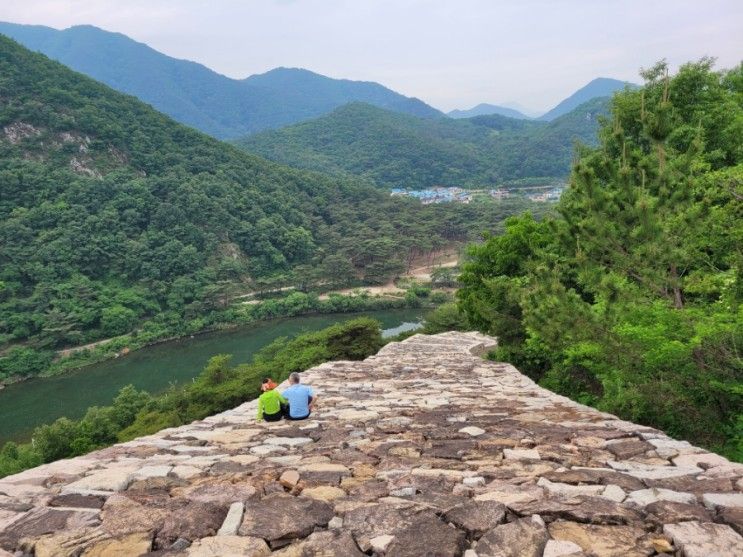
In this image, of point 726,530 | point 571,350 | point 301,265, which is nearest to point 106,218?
point 301,265

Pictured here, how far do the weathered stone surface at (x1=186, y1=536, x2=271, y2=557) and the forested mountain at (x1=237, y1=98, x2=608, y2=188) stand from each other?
11466 cm

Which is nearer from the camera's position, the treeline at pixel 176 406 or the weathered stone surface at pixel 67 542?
the weathered stone surface at pixel 67 542

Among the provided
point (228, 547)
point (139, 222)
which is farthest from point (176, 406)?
point (139, 222)

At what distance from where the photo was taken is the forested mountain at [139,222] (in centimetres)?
4041

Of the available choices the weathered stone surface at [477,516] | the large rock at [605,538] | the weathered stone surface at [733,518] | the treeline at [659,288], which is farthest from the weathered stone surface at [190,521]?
the treeline at [659,288]

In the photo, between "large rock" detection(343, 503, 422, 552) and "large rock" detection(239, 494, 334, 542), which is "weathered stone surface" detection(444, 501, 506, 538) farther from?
"large rock" detection(239, 494, 334, 542)

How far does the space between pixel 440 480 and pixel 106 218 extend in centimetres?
5398

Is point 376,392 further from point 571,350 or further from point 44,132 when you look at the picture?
point 44,132

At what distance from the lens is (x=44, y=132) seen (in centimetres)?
5469

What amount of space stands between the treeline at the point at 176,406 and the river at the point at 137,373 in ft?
26.8

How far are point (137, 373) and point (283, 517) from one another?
3490 centimetres

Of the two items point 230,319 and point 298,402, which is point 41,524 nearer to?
point 298,402

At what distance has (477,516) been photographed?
2.16 m

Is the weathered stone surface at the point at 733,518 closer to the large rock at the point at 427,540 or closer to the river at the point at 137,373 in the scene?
the large rock at the point at 427,540
